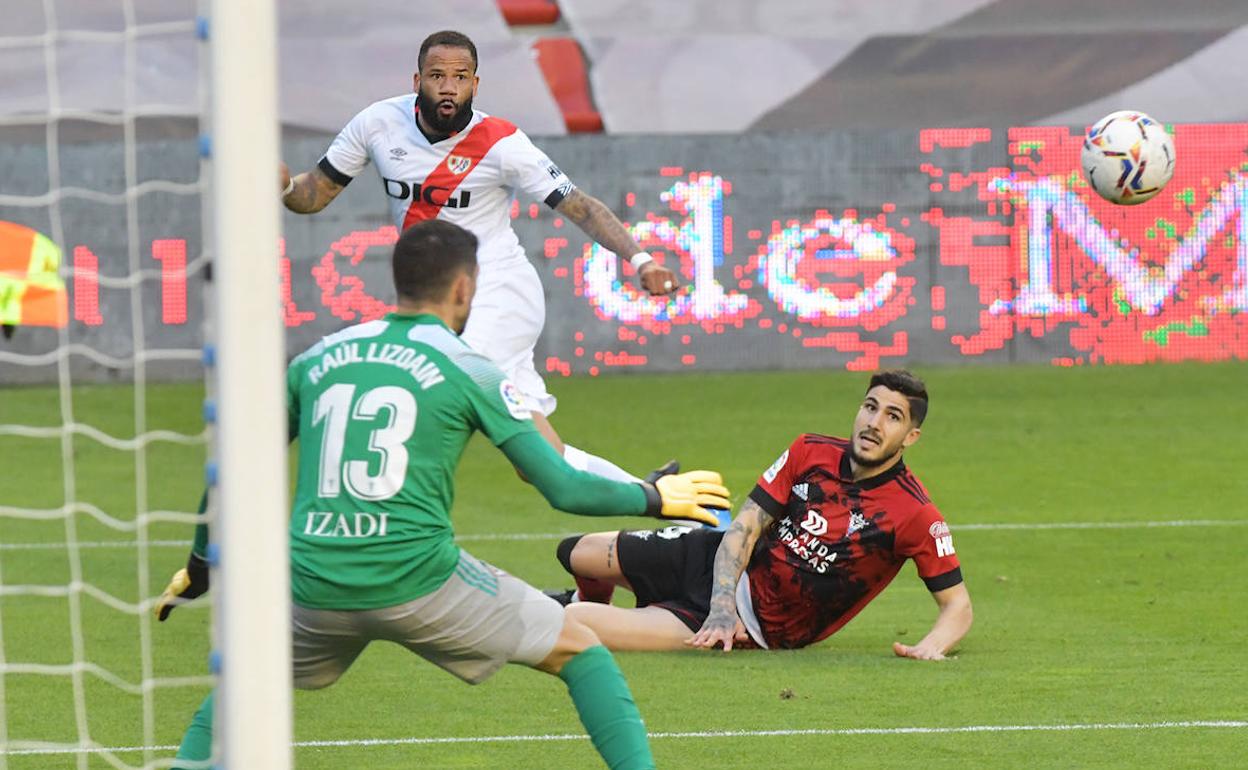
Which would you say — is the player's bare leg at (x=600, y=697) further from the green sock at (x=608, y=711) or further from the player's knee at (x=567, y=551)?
the player's knee at (x=567, y=551)

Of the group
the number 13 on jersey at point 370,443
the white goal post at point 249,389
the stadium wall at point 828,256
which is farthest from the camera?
the stadium wall at point 828,256

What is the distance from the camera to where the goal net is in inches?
155

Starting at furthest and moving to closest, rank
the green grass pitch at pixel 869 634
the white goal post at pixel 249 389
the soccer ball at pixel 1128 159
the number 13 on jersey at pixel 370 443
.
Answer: the soccer ball at pixel 1128 159, the green grass pitch at pixel 869 634, the number 13 on jersey at pixel 370 443, the white goal post at pixel 249 389

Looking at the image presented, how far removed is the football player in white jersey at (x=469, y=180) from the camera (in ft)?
27.6

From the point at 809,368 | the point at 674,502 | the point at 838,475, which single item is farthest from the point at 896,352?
the point at 674,502

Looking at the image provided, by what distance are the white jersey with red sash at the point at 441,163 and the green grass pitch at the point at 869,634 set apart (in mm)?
1837

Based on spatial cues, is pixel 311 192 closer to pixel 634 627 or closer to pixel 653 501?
pixel 634 627

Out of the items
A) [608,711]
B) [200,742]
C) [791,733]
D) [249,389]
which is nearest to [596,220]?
[791,733]

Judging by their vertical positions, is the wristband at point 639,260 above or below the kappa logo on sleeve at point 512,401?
above

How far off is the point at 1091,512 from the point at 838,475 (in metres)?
4.40

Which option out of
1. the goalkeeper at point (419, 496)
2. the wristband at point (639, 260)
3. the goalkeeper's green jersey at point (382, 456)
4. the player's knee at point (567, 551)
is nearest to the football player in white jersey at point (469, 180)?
the player's knee at point (567, 551)

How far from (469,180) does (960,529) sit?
371 centimetres

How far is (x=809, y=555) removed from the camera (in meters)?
7.55

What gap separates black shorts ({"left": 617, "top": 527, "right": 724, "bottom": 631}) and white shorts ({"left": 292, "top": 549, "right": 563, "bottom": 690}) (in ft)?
9.02
